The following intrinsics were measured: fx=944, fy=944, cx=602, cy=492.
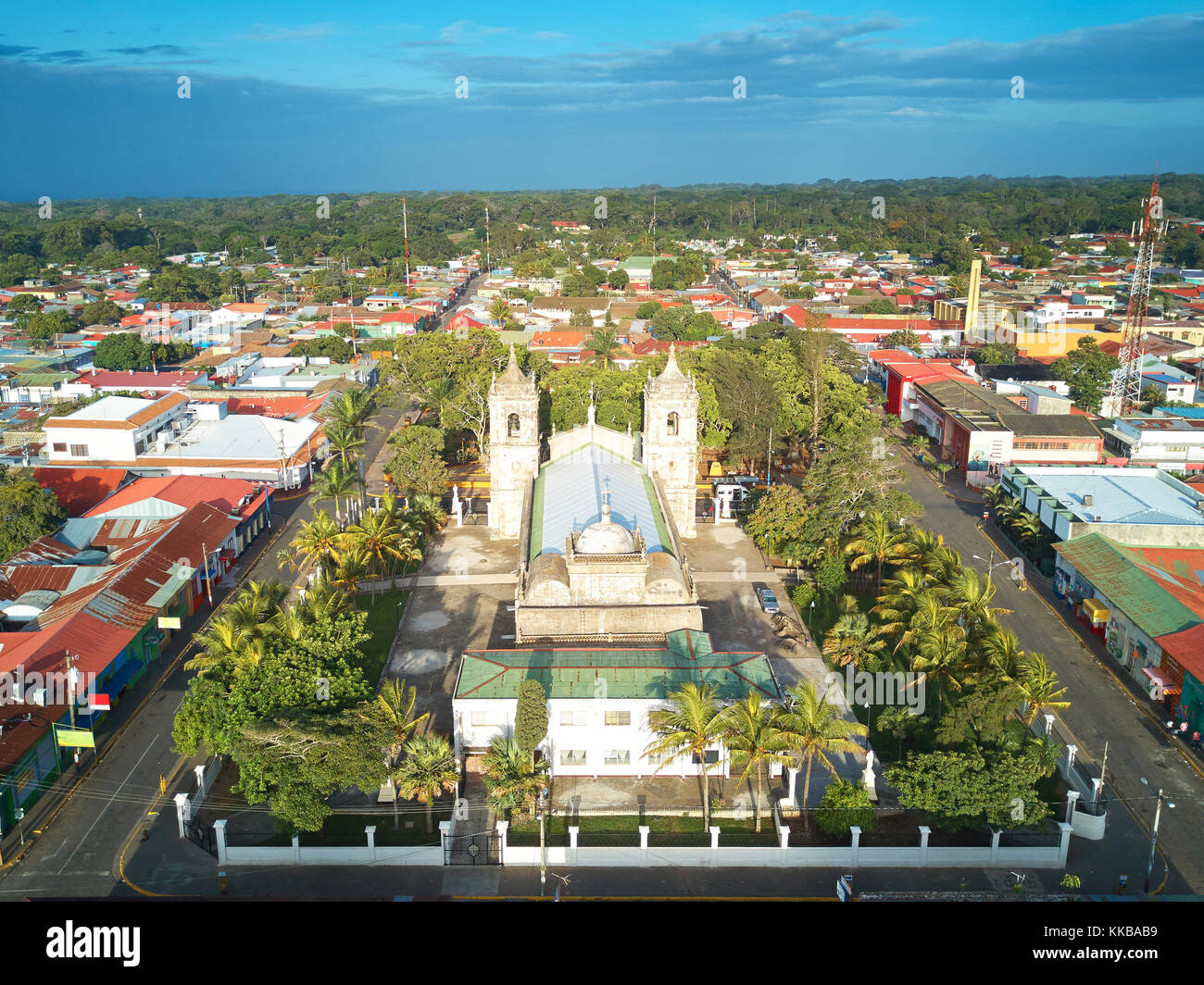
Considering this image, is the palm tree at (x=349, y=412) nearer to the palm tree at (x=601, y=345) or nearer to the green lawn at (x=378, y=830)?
the palm tree at (x=601, y=345)

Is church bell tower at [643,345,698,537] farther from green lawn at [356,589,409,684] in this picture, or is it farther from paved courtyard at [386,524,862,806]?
green lawn at [356,589,409,684]

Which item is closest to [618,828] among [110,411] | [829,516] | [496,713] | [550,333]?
[496,713]

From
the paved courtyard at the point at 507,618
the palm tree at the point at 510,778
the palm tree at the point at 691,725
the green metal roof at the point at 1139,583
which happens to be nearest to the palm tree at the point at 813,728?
the palm tree at the point at 691,725

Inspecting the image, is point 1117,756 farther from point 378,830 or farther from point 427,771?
point 378,830

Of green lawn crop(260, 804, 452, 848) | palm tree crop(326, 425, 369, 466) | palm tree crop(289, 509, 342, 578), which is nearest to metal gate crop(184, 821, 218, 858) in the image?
green lawn crop(260, 804, 452, 848)

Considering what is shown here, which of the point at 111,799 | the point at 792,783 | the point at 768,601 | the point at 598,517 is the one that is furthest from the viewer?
the point at 768,601

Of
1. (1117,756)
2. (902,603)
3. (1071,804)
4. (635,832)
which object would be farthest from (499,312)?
(1071,804)

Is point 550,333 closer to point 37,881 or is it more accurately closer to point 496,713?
point 496,713

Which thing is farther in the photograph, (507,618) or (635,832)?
(507,618)
